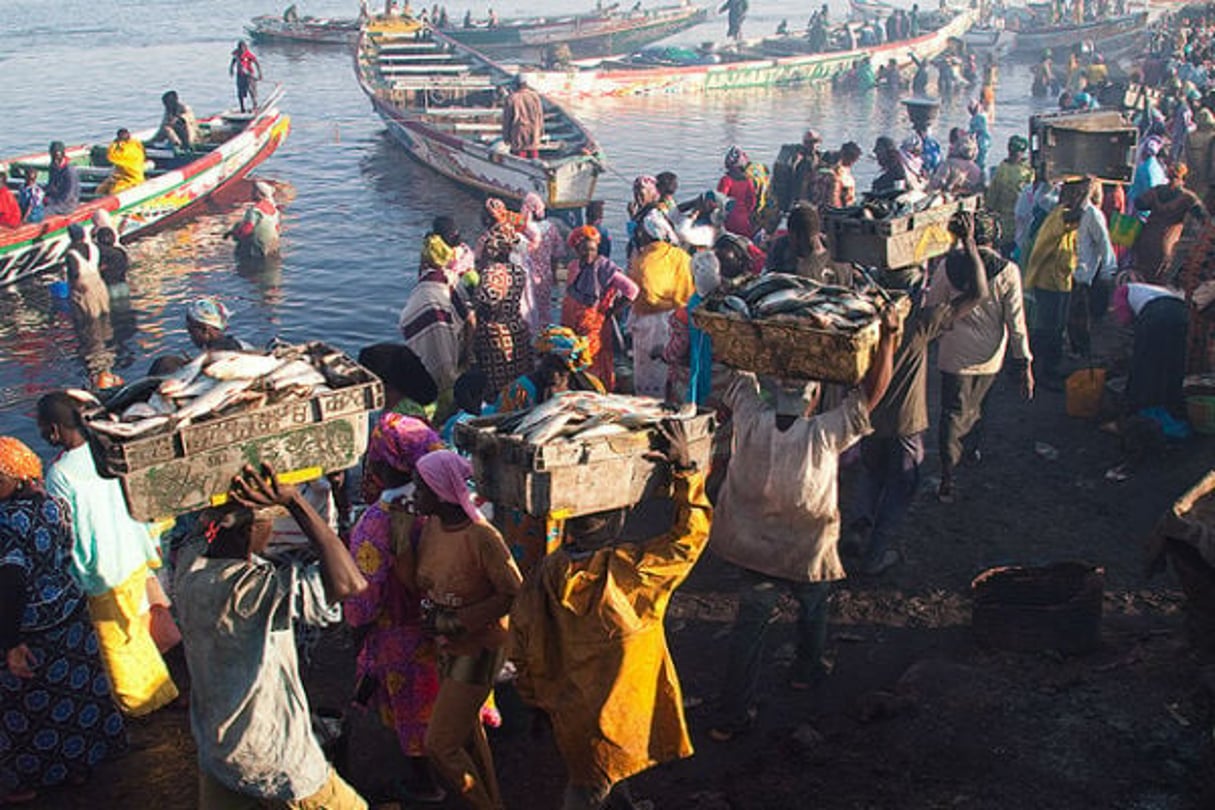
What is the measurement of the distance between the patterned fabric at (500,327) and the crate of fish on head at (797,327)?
3.24 meters

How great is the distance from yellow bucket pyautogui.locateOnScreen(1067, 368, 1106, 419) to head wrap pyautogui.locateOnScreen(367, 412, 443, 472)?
644cm

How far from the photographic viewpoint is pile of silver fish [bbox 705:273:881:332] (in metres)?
5.16

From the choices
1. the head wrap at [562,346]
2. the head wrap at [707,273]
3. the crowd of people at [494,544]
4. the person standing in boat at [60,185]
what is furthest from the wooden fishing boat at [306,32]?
the head wrap at [562,346]

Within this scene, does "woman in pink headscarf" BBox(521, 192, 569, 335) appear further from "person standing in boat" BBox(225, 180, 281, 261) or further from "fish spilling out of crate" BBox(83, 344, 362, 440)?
"person standing in boat" BBox(225, 180, 281, 261)

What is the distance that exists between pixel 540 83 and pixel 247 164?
39.6 feet

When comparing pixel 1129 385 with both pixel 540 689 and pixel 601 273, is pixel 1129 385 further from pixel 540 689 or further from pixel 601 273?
pixel 540 689

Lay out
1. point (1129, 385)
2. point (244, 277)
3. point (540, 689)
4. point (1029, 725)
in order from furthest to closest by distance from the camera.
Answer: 1. point (244, 277)
2. point (1129, 385)
3. point (1029, 725)
4. point (540, 689)

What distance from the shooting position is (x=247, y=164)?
73.4 ft

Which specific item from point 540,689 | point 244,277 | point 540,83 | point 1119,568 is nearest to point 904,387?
point 1119,568

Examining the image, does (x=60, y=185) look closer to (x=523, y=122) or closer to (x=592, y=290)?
(x=523, y=122)

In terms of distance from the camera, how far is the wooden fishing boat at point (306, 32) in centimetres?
4428

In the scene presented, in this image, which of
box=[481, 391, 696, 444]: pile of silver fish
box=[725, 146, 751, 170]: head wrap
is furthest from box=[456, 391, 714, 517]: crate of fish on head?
box=[725, 146, 751, 170]: head wrap

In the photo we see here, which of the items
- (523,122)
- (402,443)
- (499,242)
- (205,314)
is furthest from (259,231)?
(402,443)

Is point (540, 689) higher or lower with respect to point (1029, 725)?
higher
